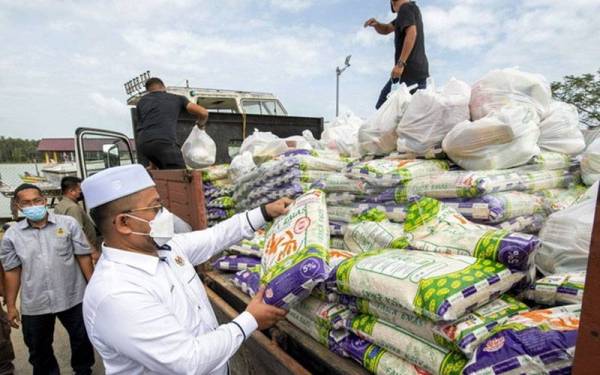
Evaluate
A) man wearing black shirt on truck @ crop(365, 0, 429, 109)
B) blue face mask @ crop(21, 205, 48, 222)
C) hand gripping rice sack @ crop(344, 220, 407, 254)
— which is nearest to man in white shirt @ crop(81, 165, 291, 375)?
hand gripping rice sack @ crop(344, 220, 407, 254)

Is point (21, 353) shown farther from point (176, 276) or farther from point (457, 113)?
point (457, 113)

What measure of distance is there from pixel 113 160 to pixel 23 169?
13524 mm

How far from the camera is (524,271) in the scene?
1119 mm

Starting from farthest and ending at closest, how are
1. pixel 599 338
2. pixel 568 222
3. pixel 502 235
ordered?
pixel 568 222 < pixel 502 235 < pixel 599 338

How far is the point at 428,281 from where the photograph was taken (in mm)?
1054

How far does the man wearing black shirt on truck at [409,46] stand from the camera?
120 inches

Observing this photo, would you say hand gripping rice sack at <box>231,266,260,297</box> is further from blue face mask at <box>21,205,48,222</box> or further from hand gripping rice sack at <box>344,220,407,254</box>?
blue face mask at <box>21,205,48,222</box>

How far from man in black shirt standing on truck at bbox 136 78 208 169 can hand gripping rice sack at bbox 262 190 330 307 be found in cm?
232

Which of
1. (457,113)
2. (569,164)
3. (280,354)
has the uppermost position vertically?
(457,113)

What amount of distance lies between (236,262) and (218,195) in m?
1.15

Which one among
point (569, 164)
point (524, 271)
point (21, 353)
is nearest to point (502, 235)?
point (524, 271)

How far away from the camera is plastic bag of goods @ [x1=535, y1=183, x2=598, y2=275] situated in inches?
48.9

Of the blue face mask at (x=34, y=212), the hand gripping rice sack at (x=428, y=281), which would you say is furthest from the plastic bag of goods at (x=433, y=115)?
the blue face mask at (x=34, y=212)

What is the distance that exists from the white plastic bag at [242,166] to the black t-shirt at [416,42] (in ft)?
5.30
